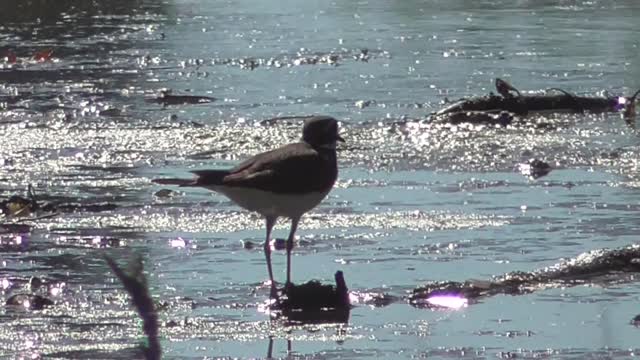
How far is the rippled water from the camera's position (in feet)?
21.9

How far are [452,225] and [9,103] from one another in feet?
22.0

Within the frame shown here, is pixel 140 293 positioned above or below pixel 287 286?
above

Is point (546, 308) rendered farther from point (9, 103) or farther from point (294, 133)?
point (9, 103)

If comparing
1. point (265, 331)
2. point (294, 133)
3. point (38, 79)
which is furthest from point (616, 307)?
point (38, 79)

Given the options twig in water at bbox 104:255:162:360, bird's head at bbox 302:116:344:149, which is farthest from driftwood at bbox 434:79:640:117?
twig in water at bbox 104:255:162:360

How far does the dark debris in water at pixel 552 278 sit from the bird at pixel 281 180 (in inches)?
27.5

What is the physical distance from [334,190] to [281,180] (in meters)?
2.55

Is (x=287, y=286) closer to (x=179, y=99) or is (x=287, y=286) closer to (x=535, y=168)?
(x=535, y=168)

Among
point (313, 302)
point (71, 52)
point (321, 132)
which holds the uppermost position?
point (321, 132)

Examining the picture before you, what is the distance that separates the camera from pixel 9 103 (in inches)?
571

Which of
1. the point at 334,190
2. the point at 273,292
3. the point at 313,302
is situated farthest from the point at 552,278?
the point at 334,190

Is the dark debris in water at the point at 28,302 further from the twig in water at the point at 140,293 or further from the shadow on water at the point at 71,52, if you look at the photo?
the shadow on water at the point at 71,52

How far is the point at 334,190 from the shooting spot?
32.9 feet

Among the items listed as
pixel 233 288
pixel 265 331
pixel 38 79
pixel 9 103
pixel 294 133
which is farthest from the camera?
pixel 38 79
